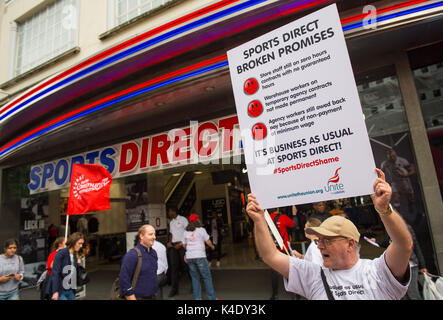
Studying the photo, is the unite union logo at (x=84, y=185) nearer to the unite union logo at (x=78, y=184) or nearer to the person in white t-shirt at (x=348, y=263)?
the unite union logo at (x=78, y=184)

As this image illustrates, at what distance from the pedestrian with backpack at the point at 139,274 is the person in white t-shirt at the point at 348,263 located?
2460 millimetres

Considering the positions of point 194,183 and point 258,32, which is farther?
point 194,183

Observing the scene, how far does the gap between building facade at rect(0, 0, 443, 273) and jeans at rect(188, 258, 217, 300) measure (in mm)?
2255

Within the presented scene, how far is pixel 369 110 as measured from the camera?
510 cm

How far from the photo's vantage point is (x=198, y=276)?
6184 millimetres

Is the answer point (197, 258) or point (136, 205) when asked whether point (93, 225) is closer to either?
point (136, 205)

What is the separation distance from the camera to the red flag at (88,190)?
5.48 m

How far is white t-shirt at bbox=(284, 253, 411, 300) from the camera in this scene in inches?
67.8

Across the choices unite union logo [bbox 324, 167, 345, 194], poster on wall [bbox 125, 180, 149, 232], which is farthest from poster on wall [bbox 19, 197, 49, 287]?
unite union logo [bbox 324, 167, 345, 194]

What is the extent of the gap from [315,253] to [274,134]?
1.78m

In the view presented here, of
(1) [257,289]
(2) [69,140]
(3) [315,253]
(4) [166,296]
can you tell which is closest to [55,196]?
(2) [69,140]

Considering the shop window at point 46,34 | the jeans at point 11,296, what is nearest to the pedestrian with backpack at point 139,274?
the jeans at point 11,296

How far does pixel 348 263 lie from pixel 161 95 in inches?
199
